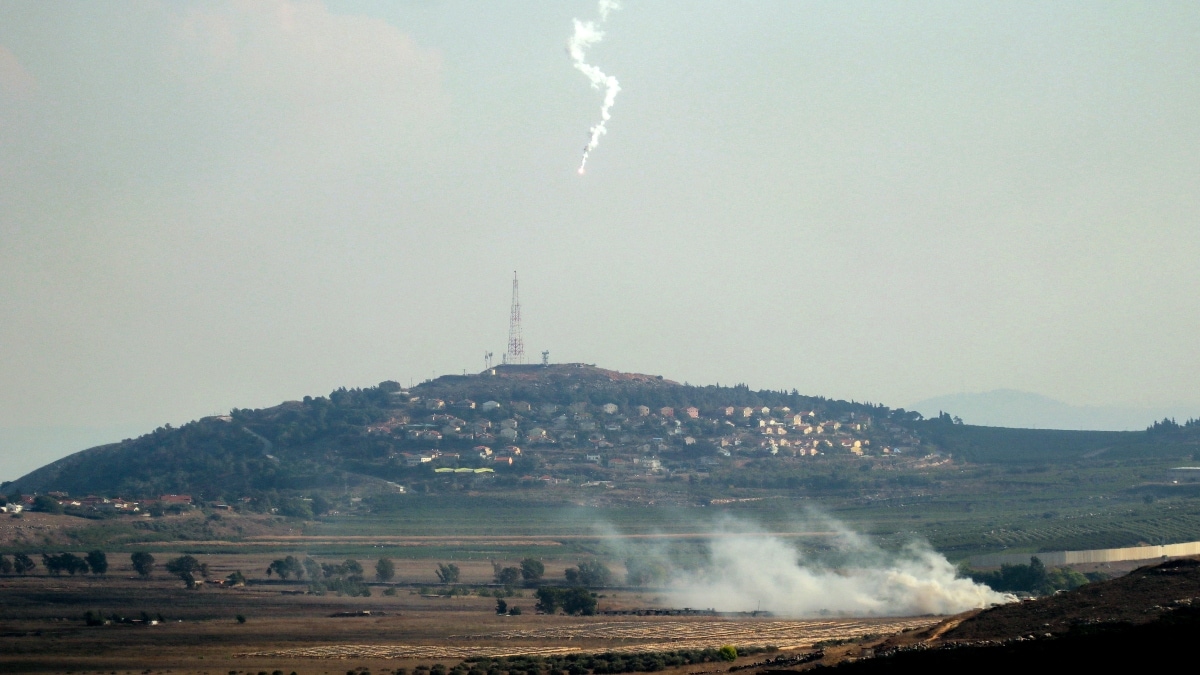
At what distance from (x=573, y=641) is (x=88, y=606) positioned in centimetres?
3614

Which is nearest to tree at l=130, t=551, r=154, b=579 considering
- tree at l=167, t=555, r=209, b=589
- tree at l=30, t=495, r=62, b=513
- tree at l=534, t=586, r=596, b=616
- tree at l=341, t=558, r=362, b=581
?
tree at l=167, t=555, r=209, b=589

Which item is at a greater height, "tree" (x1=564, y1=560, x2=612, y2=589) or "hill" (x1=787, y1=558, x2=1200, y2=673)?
"tree" (x1=564, y1=560, x2=612, y2=589)

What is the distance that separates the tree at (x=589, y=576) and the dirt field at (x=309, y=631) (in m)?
6.85

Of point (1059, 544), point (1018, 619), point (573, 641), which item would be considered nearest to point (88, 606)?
point (573, 641)

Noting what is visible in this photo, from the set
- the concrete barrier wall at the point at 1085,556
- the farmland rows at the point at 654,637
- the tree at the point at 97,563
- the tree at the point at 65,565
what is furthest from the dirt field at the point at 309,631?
the concrete barrier wall at the point at 1085,556

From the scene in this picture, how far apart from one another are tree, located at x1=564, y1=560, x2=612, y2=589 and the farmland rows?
26246 millimetres

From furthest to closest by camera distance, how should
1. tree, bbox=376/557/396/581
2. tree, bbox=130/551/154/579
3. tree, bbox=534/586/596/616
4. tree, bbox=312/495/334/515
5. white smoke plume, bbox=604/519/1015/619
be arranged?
tree, bbox=312/495/334/515 → tree, bbox=376/557/396/581 → tree, bbox=130/551/154/579 → tree, bbox=534/586/596/616 → white smoke plume, bbox=604/519/1015/619

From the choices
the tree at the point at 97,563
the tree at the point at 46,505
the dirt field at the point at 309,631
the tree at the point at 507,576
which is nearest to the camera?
the dirt field at the point at 309,631

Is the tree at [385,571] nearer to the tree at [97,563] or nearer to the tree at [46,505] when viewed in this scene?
the tree at [97,563]

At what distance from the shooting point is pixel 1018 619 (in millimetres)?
59500

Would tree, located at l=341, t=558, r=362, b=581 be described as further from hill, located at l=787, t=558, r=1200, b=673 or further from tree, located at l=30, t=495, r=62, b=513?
hill, located at l=787, t=558, r=1200, b=673

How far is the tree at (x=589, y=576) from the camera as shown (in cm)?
11131

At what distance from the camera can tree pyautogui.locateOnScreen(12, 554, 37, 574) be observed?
383ft

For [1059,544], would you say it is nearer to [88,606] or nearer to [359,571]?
[359,571]
